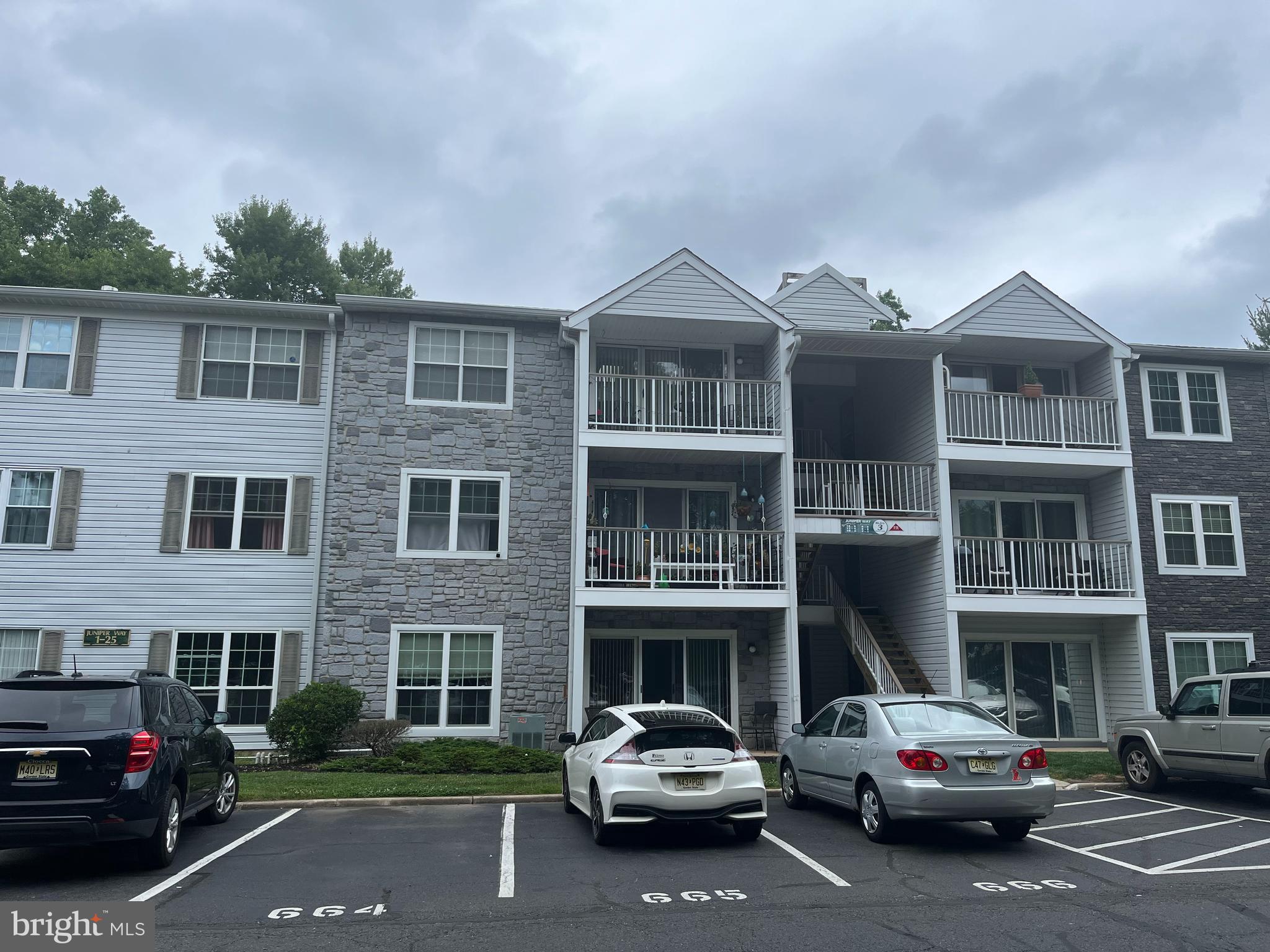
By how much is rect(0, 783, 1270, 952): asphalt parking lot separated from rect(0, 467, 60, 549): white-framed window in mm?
9319

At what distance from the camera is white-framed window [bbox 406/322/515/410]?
719 inches

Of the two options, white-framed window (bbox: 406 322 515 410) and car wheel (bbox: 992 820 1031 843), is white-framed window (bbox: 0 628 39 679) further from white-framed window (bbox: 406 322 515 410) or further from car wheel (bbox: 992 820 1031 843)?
car wheel (bbox: 992 820 1031 843)

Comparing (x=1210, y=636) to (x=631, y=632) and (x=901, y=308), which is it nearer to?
(x=631, y=632)

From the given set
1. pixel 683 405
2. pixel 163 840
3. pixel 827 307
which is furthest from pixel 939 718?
pixel 827 307

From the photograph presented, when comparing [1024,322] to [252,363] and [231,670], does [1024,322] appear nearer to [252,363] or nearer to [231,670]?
[252,363]

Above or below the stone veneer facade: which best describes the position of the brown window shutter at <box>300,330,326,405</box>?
above

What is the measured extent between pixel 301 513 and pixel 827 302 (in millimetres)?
11690

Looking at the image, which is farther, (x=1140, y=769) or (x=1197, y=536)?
(x=1197, y=536)

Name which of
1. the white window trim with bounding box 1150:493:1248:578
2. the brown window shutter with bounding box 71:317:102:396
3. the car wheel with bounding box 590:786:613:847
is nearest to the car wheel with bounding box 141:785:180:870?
the car wheel with bounding box 590:786:613:847

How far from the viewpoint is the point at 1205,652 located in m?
19.5

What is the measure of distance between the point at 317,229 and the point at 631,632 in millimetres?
23615

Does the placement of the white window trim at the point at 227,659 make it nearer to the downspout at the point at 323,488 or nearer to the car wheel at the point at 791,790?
the downspout at the point at 323,488

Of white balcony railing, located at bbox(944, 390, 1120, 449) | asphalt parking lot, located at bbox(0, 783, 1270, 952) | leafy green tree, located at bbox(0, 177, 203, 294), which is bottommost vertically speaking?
asphalt parking lot, located at bbox(0, 783, 1270, 952)

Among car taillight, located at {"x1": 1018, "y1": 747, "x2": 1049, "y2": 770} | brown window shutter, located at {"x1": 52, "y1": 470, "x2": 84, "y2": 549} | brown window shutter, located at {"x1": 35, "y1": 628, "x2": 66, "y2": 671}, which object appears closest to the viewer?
car taillight, located at {"x1": 1018, "y1": 747, "x2": 1049, "y2": 770}
